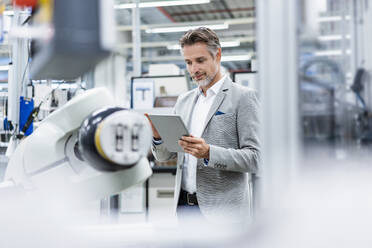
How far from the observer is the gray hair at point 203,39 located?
1618mm

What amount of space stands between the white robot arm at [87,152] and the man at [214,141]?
648 mm

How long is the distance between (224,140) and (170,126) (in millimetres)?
222

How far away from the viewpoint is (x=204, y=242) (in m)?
0.67

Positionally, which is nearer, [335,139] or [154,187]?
[335,139]

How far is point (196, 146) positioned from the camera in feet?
4.82

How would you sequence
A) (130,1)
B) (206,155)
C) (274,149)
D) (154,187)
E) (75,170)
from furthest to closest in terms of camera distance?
(130,1)
(154,187)
(206,155)
(75,170)
(274,149)

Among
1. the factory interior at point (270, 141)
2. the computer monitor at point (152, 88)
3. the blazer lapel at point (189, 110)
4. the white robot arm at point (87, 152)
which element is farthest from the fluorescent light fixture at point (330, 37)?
the computer monitor at point (152, 88)

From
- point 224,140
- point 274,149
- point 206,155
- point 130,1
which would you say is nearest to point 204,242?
point 274,149

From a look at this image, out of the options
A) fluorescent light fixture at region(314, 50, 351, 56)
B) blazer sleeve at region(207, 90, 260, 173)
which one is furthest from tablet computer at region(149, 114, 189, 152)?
fluorescent light fixture at region(314, 50, 351, 56)

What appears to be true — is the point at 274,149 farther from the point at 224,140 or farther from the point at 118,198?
the point at 118,198

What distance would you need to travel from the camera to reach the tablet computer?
4.80ft

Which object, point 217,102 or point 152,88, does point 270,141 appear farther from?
point 152,88

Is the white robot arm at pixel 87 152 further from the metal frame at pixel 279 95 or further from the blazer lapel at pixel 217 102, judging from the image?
the blazer lapel at pixel 217 102

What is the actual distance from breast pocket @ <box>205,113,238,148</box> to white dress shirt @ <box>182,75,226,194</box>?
2.1 inches
